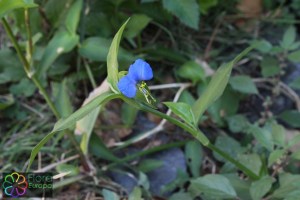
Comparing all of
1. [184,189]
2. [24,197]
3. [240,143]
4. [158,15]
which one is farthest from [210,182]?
[158,15]

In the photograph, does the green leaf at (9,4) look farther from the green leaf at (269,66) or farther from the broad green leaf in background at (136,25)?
the green leaf at (269,66)

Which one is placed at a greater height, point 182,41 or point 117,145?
point 182,41

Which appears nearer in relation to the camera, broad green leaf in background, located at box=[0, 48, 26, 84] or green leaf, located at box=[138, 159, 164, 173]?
green leaf, located at box=[138, 159, 164, 173]

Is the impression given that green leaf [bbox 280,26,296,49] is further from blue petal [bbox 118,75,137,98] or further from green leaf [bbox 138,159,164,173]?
blue petal [bbox 118,75,137,98]

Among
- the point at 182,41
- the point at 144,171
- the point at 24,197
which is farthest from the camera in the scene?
the point at 182,41

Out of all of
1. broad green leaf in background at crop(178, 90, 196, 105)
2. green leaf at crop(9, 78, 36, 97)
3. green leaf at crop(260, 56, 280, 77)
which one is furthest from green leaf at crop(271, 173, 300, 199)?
green leaf at crop(9, 78, 36, 97)

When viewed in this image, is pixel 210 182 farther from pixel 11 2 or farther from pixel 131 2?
pixel 131 2

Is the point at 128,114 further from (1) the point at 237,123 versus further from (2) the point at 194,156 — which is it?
(1) the point at 237,123
